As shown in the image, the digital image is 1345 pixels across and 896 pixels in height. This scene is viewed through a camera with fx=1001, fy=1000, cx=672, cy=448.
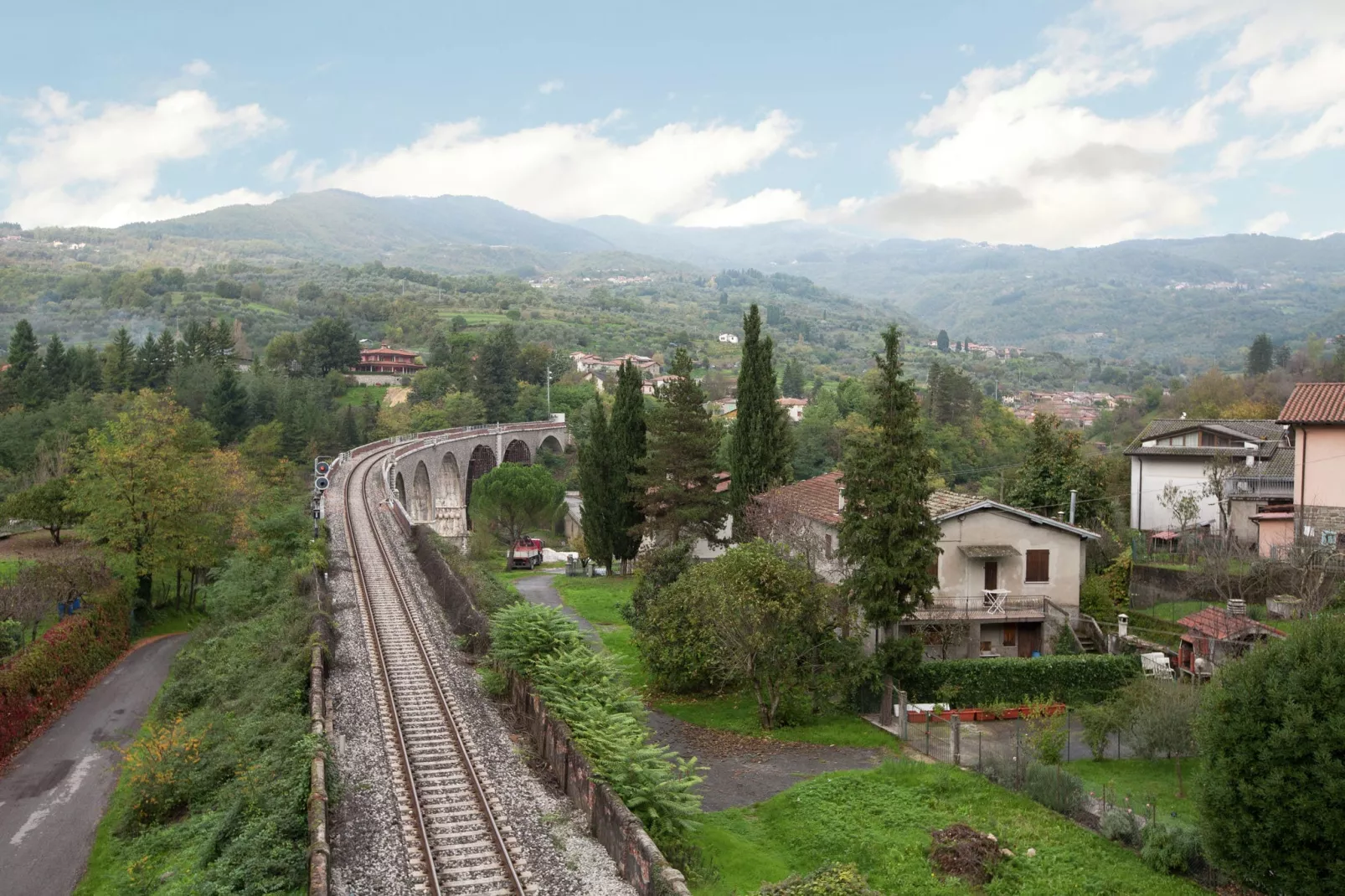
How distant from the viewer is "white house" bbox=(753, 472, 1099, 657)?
26.7m

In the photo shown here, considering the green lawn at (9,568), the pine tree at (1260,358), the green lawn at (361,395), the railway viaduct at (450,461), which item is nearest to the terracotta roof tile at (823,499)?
the green lawn at (9,568)

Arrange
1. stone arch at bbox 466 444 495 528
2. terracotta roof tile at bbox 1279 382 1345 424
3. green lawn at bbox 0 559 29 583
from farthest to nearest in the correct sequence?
stone arch at bbox 466 444 495 528
green lawn at bbox 0 559 29 583
terracotta roof tile at bbox 1279 382 1345 424

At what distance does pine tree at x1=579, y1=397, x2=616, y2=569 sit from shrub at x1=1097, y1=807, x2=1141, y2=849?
25.0 m

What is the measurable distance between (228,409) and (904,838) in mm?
59476

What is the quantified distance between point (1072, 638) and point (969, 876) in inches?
538

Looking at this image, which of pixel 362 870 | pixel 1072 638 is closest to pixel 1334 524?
pixel 1072 638

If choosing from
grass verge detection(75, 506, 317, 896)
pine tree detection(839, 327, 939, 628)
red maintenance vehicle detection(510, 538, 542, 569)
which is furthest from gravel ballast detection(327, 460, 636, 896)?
red maintenance vehicle detection(510, 538, 542, 569)

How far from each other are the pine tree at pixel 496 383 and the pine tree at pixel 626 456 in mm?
53704

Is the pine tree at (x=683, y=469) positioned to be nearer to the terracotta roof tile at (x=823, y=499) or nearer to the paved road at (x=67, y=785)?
the terracotta roof tile at (x=823, y=499)

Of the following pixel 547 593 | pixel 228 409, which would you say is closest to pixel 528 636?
pixel 547 593

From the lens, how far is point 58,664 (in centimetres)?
2875

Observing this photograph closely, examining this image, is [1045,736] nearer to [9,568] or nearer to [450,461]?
[9,568]

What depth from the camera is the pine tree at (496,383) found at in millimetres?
91250

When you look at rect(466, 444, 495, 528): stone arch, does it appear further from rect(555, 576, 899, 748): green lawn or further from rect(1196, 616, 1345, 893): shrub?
rect(1196, 616, 1345, 893): shrub
